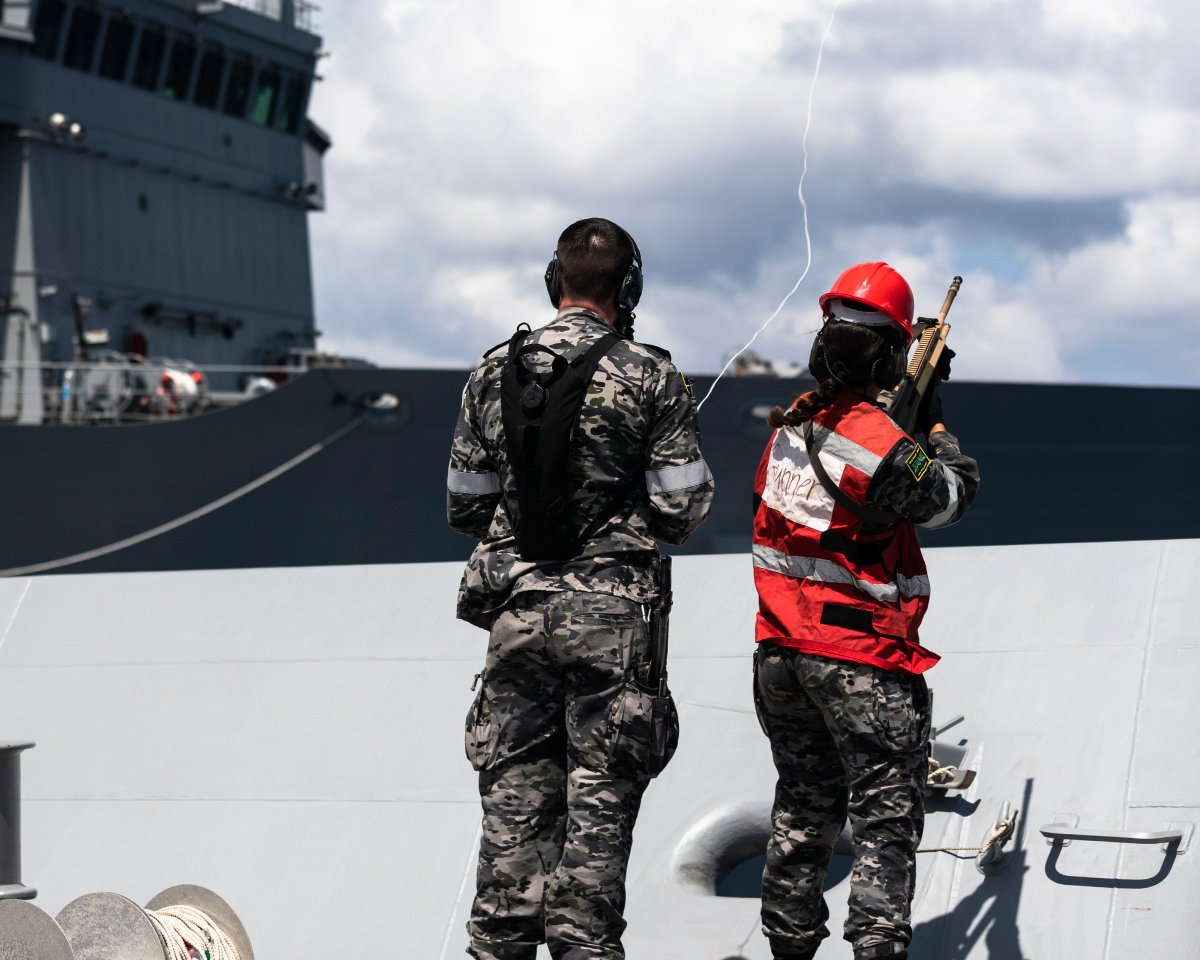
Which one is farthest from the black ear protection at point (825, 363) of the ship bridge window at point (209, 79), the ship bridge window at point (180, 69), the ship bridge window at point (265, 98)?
the ship bridge window at point (265, 98)

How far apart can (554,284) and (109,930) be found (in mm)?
1468

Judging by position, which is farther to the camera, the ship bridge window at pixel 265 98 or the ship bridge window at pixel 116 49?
the ship bridge window at pixel 265 98

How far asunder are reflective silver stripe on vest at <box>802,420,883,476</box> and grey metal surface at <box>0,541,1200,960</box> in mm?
1154

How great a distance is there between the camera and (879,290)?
2.94 metres

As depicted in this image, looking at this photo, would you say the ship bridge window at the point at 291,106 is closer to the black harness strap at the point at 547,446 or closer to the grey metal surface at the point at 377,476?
the grey metal surface at the point at 377,476

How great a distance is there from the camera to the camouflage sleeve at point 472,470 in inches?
117

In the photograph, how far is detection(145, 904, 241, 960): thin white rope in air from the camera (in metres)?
2.91

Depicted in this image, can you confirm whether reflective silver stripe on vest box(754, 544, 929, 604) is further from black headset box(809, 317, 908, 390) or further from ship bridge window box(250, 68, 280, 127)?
ship bridge window box(250, 68, 280, 127)

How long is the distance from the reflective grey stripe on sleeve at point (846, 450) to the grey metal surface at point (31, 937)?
160 cm

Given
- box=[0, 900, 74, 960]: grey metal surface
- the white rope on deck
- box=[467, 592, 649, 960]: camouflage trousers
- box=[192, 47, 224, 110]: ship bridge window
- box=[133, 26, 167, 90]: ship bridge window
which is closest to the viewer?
box=[0, 900, 74, 960]: grey metal surface

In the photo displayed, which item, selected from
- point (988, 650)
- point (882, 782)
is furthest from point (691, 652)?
point (882, 782)

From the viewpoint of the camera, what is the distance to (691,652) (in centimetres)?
443

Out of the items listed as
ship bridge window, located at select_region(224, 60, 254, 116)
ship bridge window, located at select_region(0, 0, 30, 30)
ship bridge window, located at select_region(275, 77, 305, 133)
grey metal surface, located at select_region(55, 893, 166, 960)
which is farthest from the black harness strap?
ship bridge window, located at select_region(275, 77, 305, 133)

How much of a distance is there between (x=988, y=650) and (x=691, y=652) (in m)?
0.83
